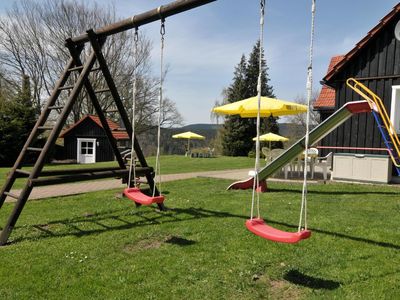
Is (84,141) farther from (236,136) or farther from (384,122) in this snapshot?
(384,122)

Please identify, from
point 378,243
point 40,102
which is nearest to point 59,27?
point 40,102

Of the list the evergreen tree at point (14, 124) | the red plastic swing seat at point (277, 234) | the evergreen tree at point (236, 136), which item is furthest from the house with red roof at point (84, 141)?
the red plastic swing seat at point (277, 234)

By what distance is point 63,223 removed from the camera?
622 centimetres

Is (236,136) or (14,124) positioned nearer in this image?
(14,124)

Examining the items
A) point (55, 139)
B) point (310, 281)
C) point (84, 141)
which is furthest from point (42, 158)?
point (84, 141)

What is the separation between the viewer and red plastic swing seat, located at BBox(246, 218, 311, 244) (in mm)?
3424

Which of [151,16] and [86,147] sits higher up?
[151,16]

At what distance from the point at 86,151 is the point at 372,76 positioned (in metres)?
A: 24.2

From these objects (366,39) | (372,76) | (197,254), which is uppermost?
(366,39)

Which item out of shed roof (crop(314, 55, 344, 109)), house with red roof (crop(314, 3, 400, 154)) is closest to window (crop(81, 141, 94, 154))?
shed roof (crop(314, 55, 344, 109))

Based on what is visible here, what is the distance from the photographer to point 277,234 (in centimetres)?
361

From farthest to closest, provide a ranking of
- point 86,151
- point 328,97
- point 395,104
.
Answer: point 86,151 → point 328,97 → point 395,104

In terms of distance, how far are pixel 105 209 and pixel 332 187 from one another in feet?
20.0

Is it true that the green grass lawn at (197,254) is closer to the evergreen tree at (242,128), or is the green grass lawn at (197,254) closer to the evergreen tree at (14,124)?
the evergreen tree at (14,124)
